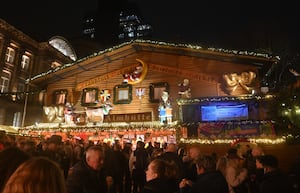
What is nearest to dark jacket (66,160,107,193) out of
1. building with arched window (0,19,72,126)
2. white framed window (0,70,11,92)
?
building with arched window (0,19,72,126)

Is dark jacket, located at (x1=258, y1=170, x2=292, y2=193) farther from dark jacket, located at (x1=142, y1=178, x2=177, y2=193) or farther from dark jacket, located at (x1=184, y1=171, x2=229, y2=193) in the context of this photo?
dark jacket, located at (x1=142, y1=178, x2=177, y2=193)

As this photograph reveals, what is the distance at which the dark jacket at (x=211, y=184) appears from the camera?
4.25 meters

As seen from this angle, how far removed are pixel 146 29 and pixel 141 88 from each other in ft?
197

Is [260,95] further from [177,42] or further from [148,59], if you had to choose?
[148,59]

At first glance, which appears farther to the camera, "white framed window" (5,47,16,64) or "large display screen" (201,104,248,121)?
"white framed window" (5,47,16,64)

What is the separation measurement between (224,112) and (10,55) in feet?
87.8

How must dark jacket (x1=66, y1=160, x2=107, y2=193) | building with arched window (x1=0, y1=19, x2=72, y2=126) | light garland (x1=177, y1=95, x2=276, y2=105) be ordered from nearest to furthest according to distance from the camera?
dark jacket (x1=66, y1=160, x2=107, y2=193) → light garland (x1=177, y1=95, x2=276, y2=105) → building with arched window (x1=0, y1=19, x2=72, y2=126)

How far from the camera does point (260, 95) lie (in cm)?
1440

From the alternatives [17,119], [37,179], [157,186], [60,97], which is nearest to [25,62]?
[17,119]

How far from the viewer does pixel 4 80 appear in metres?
29.0

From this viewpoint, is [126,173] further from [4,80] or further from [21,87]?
[21,87]

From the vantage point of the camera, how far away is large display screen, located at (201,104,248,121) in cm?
1455

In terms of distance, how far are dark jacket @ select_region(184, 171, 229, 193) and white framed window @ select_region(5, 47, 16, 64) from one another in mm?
30998

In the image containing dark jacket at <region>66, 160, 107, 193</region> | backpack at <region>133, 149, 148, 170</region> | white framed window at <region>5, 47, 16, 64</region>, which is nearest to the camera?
dark jacket at <region>66, 160, 107, 193</region>
